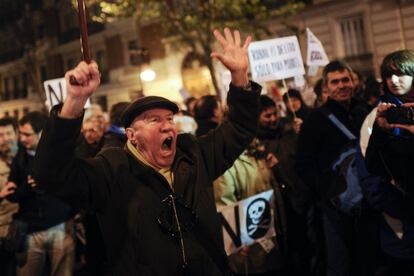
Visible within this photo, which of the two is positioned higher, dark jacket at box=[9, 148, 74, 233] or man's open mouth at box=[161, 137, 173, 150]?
man's open mouth at box=[161, 137, 173, 150]

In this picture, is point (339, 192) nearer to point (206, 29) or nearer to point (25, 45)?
point (206, 29)

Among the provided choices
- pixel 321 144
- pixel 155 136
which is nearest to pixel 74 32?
pixel 321 144

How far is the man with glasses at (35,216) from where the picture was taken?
15.2 feet

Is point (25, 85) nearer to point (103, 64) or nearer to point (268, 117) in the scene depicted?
point (103, 64)

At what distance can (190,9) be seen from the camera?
1812 cm

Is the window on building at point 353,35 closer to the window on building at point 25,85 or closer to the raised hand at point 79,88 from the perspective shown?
the raised hand at point 79,88

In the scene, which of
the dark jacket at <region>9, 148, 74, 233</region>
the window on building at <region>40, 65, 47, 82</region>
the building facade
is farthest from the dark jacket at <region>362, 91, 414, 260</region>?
the window on building at <region>40, 65, 47, 82</region>

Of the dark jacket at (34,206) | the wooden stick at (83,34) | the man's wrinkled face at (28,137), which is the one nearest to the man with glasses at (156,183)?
the wooden stick at (83,34)

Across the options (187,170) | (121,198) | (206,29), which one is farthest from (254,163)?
(206,29)

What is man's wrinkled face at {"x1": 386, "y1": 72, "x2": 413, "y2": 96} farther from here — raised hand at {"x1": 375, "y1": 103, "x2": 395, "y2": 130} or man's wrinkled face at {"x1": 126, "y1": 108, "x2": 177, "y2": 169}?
man's wrinkled face at {"x1": 126, "y1": 108, "x2": 177, "y2": 169}

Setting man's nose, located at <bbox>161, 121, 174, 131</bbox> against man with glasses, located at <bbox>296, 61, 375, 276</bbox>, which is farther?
man with glasses, located at <bbox>296, 61, 375, 276</bbox>

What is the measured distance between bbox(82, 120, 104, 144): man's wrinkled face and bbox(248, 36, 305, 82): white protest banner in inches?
76.7

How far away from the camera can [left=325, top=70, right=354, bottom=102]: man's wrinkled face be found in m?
4.46

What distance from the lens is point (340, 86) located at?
4.46m
